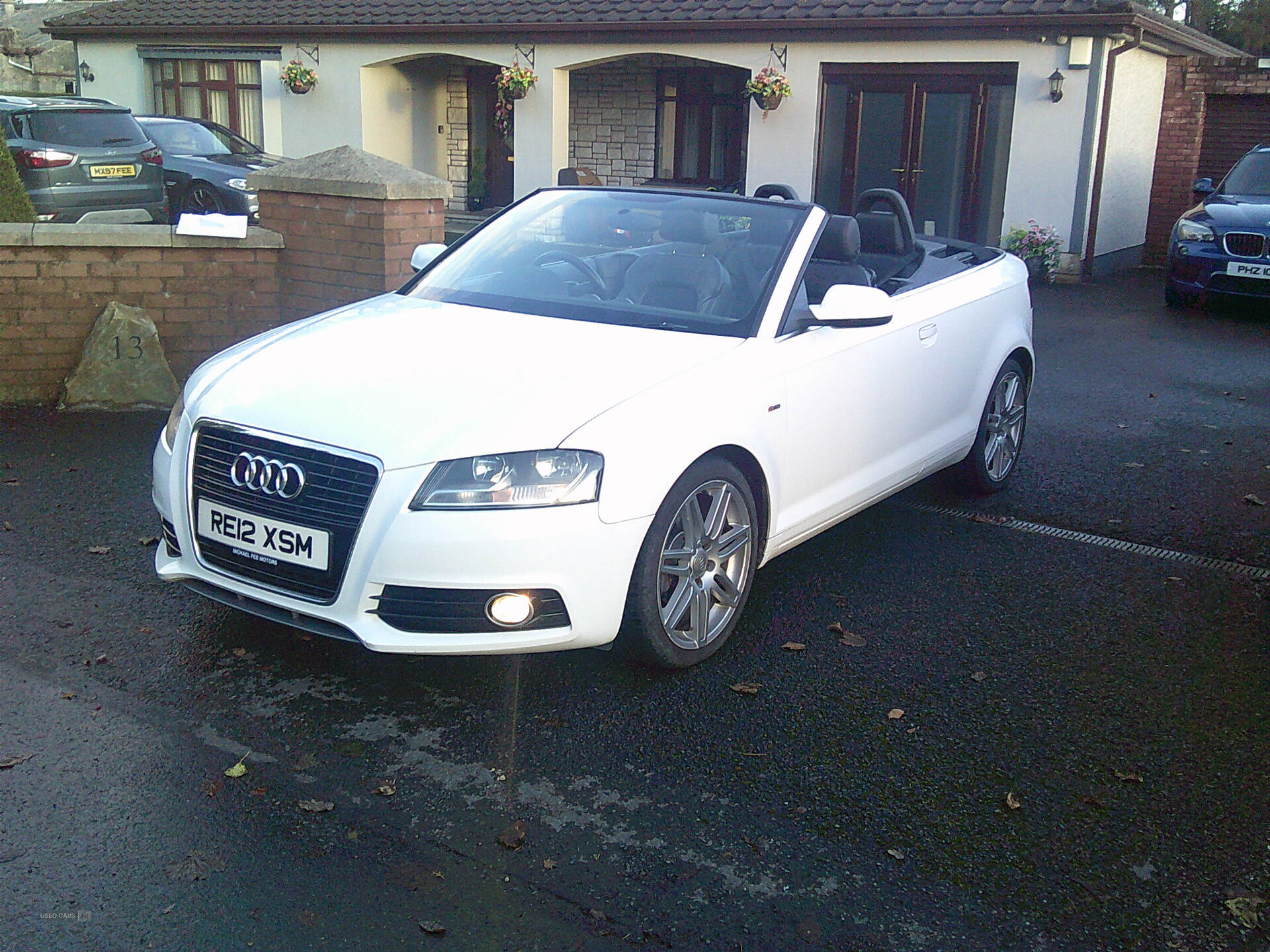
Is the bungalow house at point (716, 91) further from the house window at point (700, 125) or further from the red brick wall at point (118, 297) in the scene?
the red brick wall at point (118, 297)

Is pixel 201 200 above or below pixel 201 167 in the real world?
below

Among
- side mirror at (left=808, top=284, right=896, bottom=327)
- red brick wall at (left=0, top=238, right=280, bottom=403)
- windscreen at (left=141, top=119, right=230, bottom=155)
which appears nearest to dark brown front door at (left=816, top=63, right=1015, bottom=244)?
windscreen at (left=141, top=119, right=230, bottom=155)

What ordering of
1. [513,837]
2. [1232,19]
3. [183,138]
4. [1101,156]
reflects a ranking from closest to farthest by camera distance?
[513,837] < [1101,156] < [183,138] < [1232,19]

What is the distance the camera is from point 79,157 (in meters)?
13.6

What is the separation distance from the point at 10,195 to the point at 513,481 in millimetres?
6052

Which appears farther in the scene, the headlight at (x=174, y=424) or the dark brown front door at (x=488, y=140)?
the dark brown front door at (x=488, y=140)

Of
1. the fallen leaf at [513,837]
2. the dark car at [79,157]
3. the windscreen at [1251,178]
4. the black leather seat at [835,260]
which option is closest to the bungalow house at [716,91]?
the windscreen at [1251,178]

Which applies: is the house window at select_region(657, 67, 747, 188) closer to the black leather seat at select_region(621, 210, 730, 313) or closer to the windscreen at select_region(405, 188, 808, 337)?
the windscreen at select_region(405, 188, 808, 337)

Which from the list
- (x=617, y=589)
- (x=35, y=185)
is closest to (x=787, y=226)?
(x=617, y=589)

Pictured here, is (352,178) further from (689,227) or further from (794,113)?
(794,113)

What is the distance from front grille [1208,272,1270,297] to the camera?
12367mm

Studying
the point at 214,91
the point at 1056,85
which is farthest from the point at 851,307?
the point at 214,91

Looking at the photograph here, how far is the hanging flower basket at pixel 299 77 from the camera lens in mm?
21297

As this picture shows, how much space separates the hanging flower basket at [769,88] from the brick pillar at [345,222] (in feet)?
32.9
